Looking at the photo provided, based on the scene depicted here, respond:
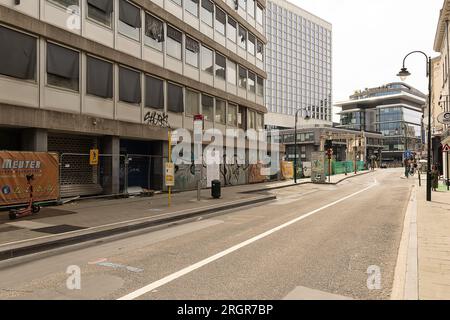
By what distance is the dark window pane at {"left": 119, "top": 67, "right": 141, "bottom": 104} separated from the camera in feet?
63.8

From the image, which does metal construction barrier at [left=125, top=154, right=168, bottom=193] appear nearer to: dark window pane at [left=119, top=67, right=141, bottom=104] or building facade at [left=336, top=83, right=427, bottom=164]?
dark window pane at [left=119, top=67, right=141, bottom=104]

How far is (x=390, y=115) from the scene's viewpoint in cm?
12612

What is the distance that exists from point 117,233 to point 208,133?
1790 cm

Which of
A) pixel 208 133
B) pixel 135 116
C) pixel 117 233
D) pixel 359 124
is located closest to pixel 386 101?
pixel 359 124

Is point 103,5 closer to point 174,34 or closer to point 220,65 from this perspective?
point 174,34

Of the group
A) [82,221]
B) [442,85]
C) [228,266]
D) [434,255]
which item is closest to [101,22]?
[82,221]

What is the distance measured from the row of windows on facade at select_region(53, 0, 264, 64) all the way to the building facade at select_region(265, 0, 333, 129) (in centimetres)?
7806

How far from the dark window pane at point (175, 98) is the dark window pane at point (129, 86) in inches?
115

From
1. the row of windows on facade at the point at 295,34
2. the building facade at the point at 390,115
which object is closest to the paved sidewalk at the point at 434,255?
the row of windows on facade at the point at 295,34

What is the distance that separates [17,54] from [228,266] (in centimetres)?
1281

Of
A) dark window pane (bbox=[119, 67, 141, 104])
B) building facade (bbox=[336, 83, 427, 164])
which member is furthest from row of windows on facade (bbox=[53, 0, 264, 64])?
building facade (bbox=[336, 83, 427, 164])

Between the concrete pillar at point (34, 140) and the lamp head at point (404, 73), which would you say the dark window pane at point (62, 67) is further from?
the lamp head at point (404, 73)

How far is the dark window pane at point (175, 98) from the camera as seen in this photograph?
23.2 meters
